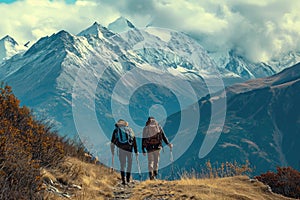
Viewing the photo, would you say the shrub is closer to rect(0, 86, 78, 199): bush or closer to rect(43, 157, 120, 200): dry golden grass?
rect(0, 86, 78, 199): bush

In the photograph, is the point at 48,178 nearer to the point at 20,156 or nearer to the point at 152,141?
the point at 20,156

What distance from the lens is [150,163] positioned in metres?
17.1

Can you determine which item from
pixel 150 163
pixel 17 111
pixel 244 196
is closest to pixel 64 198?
pixel 17 111

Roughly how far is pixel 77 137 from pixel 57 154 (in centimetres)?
737

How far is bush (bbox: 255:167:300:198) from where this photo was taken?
15.2 m

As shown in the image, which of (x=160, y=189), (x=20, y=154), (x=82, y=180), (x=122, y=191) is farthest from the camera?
(x=122, y=191)

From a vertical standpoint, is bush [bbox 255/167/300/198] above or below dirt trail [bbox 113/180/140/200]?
below

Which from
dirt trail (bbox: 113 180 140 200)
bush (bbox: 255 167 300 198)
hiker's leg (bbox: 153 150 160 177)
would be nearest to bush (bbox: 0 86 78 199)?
dirt trail (bbox: 113 180 140 200)

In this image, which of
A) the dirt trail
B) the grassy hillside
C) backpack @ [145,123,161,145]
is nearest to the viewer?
the grassy hillside

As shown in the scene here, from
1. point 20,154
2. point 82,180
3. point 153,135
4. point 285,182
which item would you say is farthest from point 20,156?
point 285,182

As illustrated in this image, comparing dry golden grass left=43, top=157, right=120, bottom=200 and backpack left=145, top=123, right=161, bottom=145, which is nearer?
dry golden grass left=43, top=157, right=120, bottom=200

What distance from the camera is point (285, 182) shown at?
1579 cm

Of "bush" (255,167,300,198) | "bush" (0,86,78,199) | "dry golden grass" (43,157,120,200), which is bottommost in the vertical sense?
"bush" (255,167,300,198)

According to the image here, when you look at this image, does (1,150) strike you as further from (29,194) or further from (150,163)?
(150,163)
